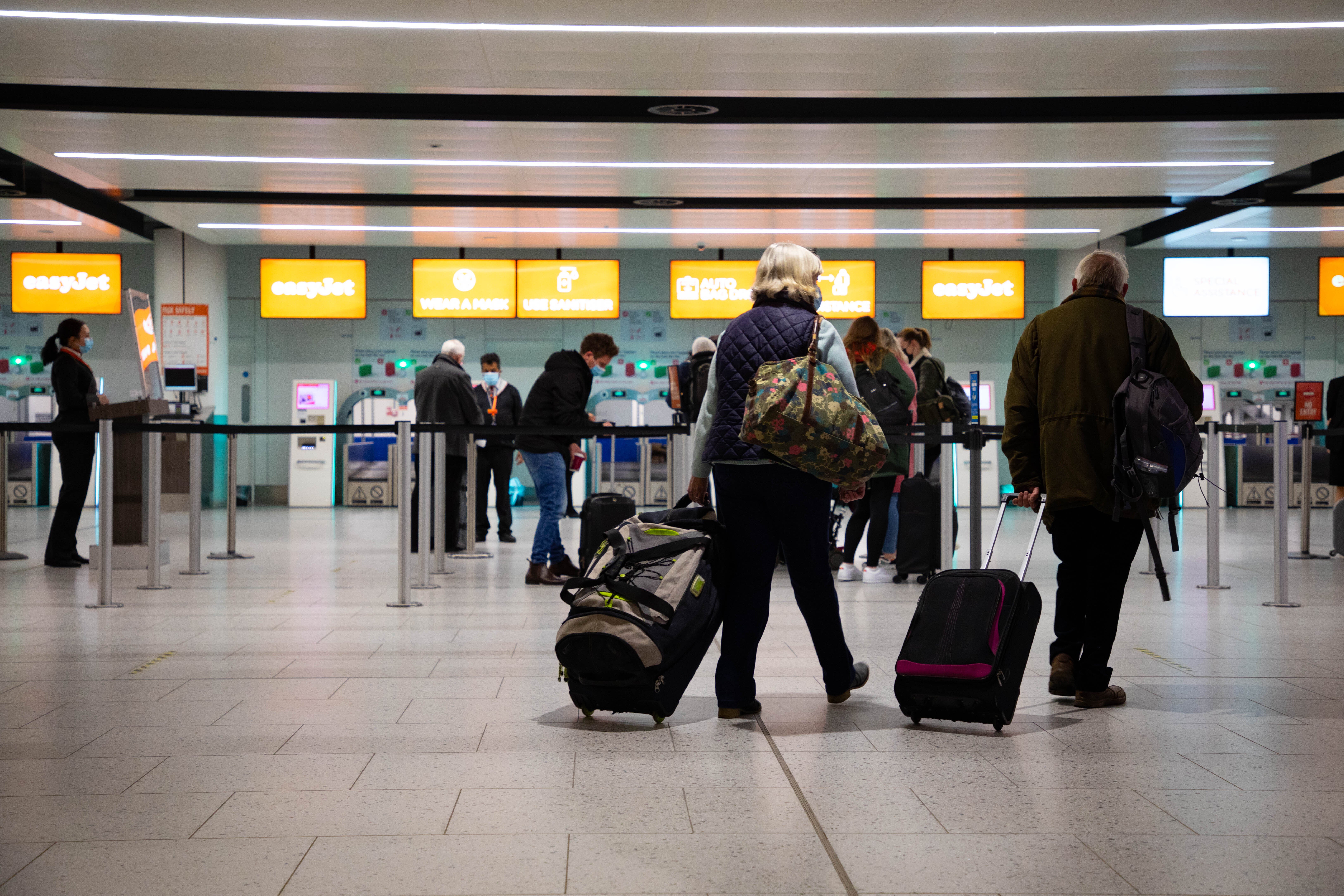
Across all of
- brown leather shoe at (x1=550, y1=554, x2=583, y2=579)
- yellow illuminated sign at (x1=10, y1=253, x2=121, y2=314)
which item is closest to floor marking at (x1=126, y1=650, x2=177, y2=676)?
brown leather shoe at (x1=550, y1=554, x2=583, y2=579)

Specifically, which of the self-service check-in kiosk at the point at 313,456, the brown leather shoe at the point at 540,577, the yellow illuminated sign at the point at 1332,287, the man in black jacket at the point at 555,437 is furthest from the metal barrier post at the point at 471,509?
the yellow illuminated sign at the point at 1332,287

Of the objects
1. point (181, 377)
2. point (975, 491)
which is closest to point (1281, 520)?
point (975, 491)

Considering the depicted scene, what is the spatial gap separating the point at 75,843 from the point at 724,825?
47.9 inches

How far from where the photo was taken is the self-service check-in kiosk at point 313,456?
541 inches

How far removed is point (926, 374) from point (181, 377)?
7368 millimetres

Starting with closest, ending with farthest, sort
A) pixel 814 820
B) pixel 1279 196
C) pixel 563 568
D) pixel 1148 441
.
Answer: pixel 814 820 → pixel 1148 441 → pixel 563 568 → pixel 1279 196

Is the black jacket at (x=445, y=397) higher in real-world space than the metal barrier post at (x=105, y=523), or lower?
→ higher

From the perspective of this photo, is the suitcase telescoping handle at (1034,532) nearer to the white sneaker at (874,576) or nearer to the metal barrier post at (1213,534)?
the metal barrier post at (1213,534)

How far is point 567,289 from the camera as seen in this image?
39.9 ft

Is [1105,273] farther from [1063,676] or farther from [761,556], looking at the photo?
[761,556]

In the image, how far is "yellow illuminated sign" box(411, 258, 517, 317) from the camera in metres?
12.2

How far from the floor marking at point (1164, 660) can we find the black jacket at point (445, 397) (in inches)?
173

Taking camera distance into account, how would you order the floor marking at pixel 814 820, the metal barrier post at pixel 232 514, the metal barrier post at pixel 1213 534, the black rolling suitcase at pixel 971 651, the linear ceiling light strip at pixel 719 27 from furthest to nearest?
the metal barrier post at pixel 232 514 < the linear ceiling light strip at pixel 719 27 < the metal barrier post at pixel 1213 534 < the black rolling suitcase at pixel 971 651 < the floor marking at pixel 814 820

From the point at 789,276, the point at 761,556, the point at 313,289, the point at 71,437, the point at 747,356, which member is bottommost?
the point at 761,556
